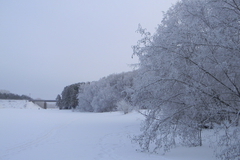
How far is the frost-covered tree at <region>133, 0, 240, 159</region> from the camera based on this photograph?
632 centimetres

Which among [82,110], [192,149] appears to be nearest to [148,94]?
[192,149]

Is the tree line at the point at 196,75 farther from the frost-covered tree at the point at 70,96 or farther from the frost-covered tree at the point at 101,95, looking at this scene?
the frost-covered tree at the point at 70,96

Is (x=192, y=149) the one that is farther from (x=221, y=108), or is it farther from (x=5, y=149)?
(x=5, y=149)

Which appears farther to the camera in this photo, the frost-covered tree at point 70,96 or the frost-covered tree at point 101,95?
the frost-covered tree at point 70,96

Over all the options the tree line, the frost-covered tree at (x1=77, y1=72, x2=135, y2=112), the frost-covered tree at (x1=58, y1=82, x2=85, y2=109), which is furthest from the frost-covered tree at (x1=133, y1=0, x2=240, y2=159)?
the frost-covered tree at (x1=58, y1=82, x2=85, y2=109)

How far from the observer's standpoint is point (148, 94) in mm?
7793

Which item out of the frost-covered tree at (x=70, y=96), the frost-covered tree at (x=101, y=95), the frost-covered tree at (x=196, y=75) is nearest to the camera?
the frost-covered tree at (x=196, y=75)

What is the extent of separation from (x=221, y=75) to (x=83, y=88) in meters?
57.1

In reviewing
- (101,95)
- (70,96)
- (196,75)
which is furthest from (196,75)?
(70,96)

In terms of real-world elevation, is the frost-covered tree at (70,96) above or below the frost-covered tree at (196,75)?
above

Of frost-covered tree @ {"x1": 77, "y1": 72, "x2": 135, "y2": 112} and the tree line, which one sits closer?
the tree line

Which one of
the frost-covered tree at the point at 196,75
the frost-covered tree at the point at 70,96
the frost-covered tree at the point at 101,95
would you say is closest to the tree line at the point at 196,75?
the frost-covered tree at the point at 196,75

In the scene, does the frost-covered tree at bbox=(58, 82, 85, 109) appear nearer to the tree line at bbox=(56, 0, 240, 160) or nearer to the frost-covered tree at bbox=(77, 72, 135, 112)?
the frost-covered tree at bbox=(77, 72, 135, 112)

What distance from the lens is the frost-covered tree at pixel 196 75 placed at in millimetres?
6316
